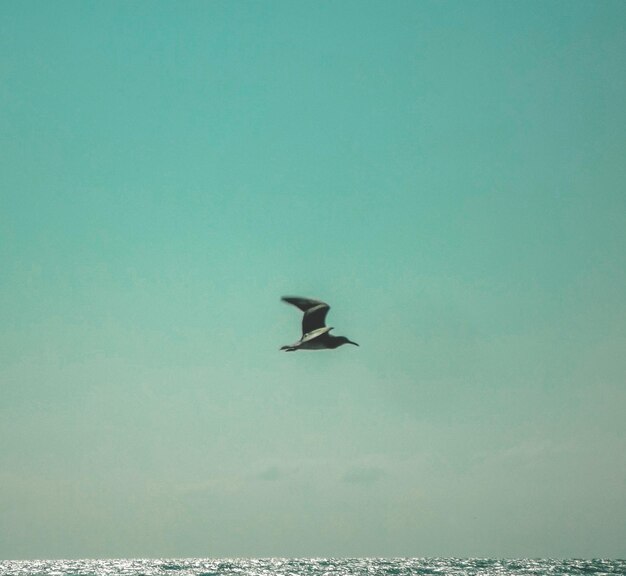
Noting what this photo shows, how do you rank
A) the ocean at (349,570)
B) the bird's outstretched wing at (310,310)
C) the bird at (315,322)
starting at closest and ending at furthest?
the bird at (315,322), the bird's outstretched wing at (310,310), the ocean at (349,570)

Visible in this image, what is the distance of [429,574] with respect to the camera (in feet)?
386

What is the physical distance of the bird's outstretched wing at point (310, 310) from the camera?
91.4 feet

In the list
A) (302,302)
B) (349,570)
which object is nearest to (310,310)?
(302,302)

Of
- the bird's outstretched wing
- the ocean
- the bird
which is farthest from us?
the ocean

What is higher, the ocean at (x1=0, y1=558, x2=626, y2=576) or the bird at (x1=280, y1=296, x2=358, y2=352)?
the bird at (x1=280, y1=296, x2=358, y2=352)

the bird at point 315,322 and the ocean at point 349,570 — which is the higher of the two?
the bird at point 315,322

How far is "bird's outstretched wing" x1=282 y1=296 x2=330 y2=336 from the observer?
1096 inches

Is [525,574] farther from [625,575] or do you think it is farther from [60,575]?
[60,575]

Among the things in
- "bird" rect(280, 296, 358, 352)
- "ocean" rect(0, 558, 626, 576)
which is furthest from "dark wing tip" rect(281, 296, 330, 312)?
"ocean" rect(0, 558, 626, 576)

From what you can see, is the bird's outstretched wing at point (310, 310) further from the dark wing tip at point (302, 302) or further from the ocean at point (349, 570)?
the ocean at point (349, 570)

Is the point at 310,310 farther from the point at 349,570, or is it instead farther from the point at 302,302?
the point at 349,570

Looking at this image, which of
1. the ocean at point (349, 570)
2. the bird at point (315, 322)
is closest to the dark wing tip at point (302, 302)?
the bird at point (315, 322)

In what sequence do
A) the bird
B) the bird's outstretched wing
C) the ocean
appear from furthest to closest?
1. the ocean
2. the bird's outstretched wing
3. the bird

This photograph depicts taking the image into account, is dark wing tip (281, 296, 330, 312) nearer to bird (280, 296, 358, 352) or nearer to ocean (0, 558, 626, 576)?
bird (280, 296, 358, 352)
